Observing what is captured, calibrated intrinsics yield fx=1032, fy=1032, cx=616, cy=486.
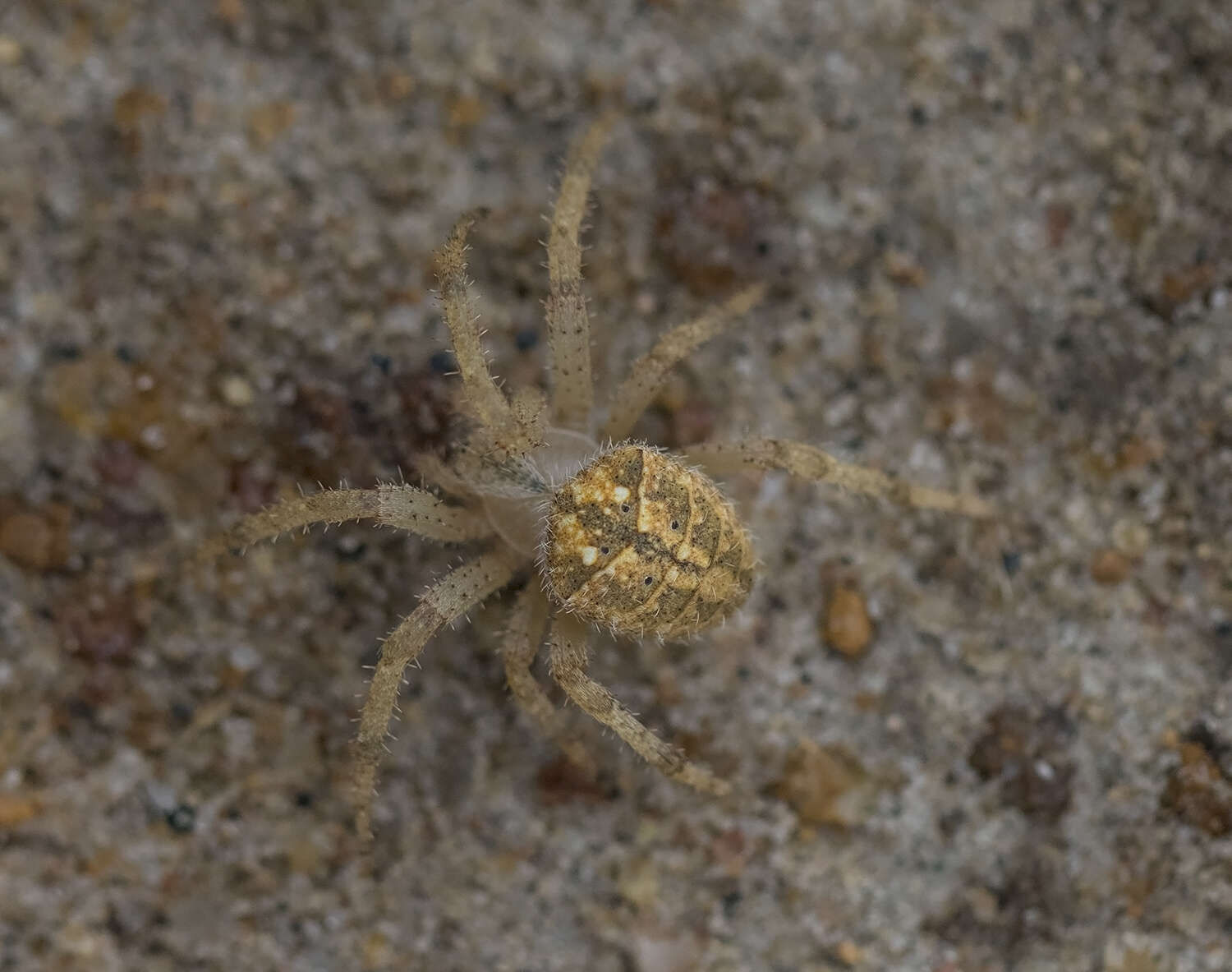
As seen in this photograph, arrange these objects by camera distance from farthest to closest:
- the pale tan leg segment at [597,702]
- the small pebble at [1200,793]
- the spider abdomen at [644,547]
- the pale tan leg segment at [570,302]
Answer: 1. the small pebble at [1200,793]
2. the pale tan leg segment at [570,302]
3. the pale tan leg segment at [597,702]
4. the spider abdomen at [644,547]

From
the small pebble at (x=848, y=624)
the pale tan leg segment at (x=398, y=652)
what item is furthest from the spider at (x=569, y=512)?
the small pebble at (x=848, y=624)

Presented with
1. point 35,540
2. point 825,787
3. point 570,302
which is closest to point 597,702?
point 825,787

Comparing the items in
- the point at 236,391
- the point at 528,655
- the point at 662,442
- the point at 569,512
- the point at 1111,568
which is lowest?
the point at 528,655

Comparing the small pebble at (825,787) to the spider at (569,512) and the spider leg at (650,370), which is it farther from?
the spider leg at (650,370)

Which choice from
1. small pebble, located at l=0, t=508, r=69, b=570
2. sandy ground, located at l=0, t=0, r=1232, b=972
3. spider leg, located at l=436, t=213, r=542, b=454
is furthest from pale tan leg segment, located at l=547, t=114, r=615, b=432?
small pebble, located at l=0, t=508, r=69, b=570

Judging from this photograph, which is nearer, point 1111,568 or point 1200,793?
point 1200,793

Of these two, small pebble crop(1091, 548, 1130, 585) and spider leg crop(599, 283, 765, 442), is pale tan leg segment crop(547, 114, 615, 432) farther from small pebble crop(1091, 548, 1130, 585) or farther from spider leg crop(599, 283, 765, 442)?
small pebble crop(1091, 548, 1130, 585)

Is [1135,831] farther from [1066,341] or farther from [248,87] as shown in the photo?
[248,87]

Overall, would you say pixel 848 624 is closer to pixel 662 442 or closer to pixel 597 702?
pixel 662 442
